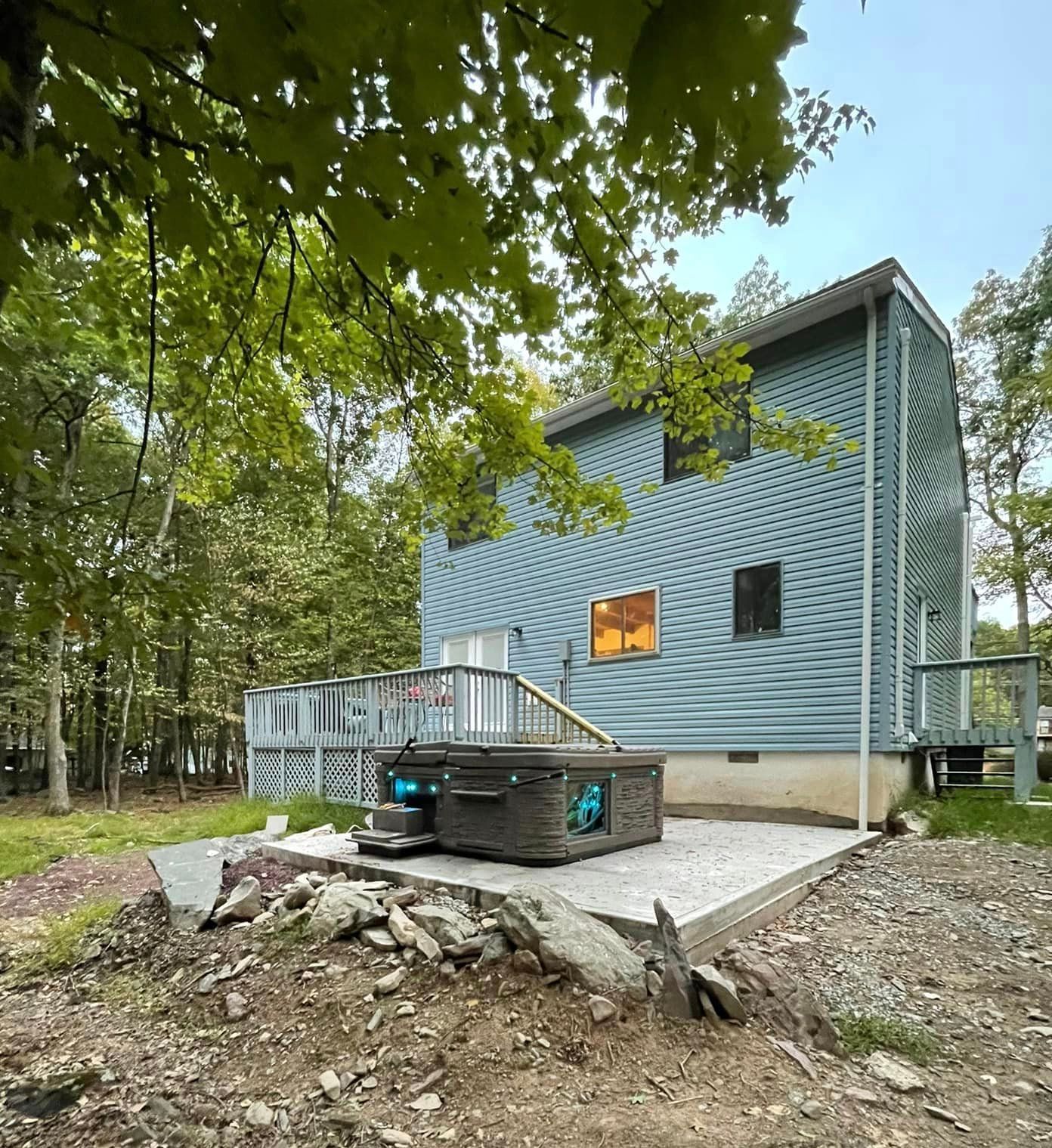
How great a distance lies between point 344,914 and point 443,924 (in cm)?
58

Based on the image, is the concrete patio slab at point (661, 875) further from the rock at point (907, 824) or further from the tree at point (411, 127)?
the tree at point (411, 127)

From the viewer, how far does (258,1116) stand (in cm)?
230

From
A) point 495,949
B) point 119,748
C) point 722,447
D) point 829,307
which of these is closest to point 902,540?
point 722,447

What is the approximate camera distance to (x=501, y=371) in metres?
3.88

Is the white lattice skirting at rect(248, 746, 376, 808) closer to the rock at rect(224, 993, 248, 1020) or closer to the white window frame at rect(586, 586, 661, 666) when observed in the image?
the white window frame at rect(586, 586, 661, 666)

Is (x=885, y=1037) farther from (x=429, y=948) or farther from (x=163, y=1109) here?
(x=163, y=1109)

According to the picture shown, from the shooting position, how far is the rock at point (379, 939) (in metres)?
3.24

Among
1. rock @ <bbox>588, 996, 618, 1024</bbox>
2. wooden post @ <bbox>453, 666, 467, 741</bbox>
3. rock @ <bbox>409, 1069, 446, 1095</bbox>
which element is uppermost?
wooden post @ <bbox>453, 666, 467, 741</bbox>

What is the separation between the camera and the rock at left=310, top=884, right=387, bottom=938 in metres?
3.44

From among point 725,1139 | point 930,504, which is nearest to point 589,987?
point 725,1139

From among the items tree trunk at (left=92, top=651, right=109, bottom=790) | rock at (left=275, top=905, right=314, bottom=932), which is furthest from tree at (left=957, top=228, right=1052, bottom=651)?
tree trunk at (left=92, top=651, right=109, bottom=790)

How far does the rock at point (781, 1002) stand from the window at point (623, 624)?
5684mm

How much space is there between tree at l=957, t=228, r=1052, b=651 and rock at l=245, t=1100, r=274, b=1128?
51.8 ft

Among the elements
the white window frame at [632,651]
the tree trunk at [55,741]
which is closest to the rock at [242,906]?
the white window frame at [632,651]
